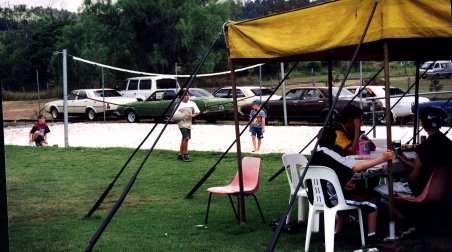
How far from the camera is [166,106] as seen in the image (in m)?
29.8

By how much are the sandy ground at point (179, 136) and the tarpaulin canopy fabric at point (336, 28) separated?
28.6ft

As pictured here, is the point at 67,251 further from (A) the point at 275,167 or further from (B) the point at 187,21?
(B) the point at 187,21

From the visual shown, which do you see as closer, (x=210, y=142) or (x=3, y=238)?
(x=3, y=238)

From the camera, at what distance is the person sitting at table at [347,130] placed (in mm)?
7938

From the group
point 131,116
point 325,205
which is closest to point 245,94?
point 131,116

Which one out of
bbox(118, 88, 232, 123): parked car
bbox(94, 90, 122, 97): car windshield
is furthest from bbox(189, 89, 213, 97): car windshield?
bbox(94, 90, 122, 97): car windshield

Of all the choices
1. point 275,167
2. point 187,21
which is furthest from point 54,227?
point 187,21

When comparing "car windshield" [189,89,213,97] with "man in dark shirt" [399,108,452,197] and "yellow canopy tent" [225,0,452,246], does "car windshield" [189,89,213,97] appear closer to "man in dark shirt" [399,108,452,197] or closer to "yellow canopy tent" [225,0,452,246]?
"yellow canopy tent" [225,0,452,246]

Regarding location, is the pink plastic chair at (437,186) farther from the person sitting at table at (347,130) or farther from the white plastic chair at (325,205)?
the person sitting at table at (347,130)

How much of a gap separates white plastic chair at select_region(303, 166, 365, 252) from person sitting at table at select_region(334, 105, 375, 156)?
933 millimetres

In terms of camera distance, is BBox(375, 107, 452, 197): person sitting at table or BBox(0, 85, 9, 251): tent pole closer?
BBox(0, 85, 9, 251): tent pole

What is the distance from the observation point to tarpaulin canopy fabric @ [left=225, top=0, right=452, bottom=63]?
6695 millimetres

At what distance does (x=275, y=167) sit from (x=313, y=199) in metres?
7.12

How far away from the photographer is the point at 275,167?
47.2 ft
